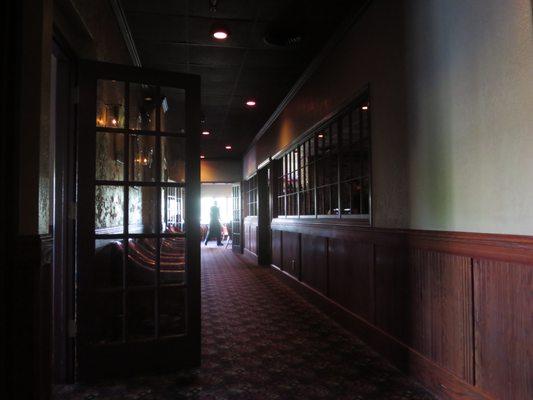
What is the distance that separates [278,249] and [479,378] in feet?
15.4

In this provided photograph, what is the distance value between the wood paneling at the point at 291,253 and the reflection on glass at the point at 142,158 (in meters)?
2.83

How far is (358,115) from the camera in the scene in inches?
144

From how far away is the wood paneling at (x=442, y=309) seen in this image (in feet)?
6.94

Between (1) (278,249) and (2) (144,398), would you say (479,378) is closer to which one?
(2) (144,398)

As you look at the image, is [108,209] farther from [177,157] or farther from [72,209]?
[177,157]

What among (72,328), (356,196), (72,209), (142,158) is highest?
(142,158)

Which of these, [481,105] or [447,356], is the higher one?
[481,105]

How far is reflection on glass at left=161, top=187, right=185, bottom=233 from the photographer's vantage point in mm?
3003

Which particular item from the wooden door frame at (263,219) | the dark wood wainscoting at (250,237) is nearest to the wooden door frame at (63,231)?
the wooden door frame at (263,219)

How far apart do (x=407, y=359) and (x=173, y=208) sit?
2.62 metres

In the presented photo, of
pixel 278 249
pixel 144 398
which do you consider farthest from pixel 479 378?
pixel 278 249

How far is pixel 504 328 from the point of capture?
1.86m

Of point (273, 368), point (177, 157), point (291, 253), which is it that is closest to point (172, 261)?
point (177, 157)

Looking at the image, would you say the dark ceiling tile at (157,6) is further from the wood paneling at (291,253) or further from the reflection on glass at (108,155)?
the wood paneling at (291,253)
